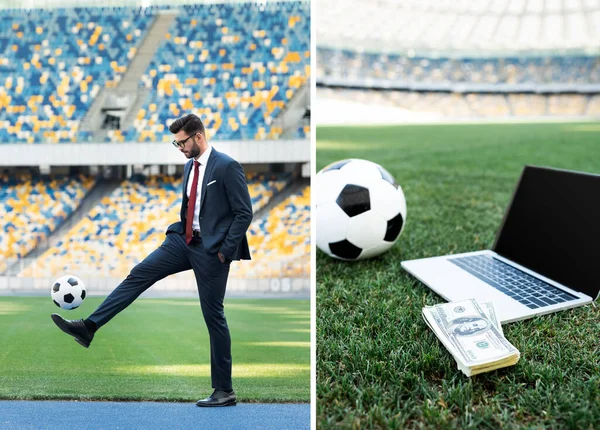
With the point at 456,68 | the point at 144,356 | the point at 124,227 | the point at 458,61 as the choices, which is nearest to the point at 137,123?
the point at 124,227

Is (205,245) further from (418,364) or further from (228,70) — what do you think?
(228,70)

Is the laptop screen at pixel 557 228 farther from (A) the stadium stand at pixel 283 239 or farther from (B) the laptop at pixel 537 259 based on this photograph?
(A) the stadium stand at pixel 283 239

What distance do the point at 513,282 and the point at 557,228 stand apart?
0.35 meters

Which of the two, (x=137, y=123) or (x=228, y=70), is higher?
(x=228, y=70)

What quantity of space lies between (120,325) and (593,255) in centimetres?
270

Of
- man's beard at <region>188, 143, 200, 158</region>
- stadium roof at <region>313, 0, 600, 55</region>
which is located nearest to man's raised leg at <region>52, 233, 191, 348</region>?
man's beard at <region>188, 143, 200, 158</region>

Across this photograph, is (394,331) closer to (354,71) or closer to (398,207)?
(398,207)

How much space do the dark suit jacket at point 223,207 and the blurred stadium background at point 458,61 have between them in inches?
1032

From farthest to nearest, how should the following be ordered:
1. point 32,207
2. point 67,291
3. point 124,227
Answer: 1. point 124,227
2. point 32,207
3. point 67,291

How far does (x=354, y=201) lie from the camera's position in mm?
2746

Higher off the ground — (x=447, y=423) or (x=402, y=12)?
(x=402, y=12)

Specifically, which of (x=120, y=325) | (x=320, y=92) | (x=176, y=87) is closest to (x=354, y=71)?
(x=320, y=92)

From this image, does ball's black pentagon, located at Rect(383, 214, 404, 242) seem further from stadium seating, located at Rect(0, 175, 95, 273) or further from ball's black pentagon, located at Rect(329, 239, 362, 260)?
stadium seating, located at Rect(0, 175, 95, 273)

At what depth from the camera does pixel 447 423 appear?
4.72 feet
